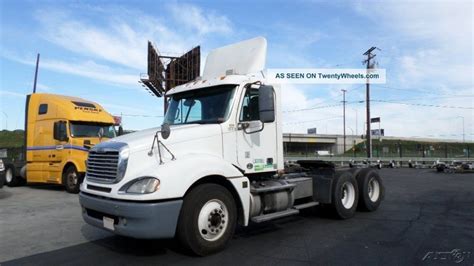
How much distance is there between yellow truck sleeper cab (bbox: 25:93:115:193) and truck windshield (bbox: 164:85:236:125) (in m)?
8.04

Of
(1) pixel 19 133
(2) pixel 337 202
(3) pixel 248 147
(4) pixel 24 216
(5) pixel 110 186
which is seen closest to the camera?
(5) pixel 110 186

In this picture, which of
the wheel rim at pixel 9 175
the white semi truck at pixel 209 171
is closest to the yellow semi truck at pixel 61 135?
the wheel rim at pixel 9 175

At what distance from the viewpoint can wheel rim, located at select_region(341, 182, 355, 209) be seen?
889cm

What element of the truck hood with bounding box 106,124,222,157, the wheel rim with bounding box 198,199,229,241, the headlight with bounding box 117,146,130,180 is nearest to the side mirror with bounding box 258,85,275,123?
the truck hood with bounding box 106,124,222,157

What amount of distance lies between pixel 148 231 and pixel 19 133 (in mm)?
72141

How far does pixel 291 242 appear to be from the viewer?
661cm

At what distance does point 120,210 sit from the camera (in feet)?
17.4

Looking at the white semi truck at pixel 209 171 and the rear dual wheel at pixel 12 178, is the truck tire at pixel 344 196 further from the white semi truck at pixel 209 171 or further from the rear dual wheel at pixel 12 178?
Answer: the rear dual wheel at pixel 12 178

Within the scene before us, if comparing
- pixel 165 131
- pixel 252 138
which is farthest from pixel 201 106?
pixel 165 131

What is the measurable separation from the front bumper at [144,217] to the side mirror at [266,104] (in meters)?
1.98

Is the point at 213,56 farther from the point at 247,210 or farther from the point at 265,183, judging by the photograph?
the point at 247,210

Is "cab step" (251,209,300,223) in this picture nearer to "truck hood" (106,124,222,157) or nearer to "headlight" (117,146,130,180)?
"truck hood" (106,124,222,157)

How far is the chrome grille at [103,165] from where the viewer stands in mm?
5750

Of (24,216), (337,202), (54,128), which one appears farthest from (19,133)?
(337,202)
